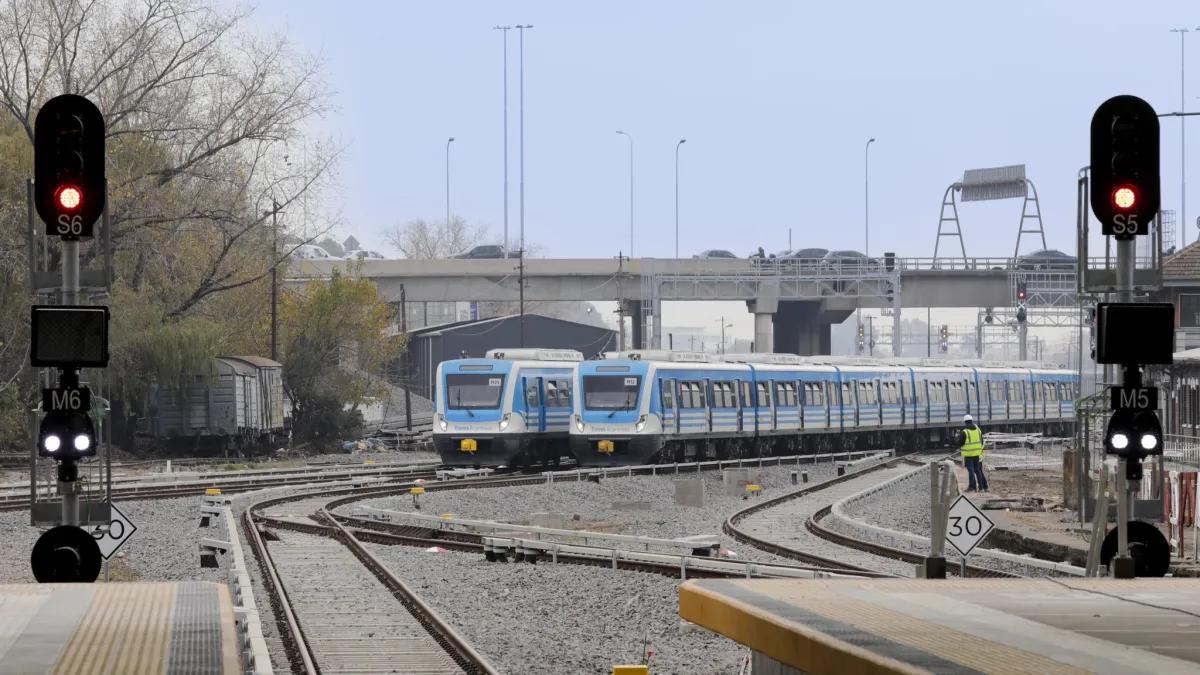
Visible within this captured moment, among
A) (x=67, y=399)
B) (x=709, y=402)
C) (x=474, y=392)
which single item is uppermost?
(x=67, y=399)

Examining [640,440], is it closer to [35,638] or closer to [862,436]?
[862,436]

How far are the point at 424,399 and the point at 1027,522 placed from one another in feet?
258

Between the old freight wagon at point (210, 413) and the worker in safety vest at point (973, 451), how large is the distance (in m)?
24.7

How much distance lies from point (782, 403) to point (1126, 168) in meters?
37.8

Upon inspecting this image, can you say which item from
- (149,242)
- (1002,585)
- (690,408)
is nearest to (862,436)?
(690,408)

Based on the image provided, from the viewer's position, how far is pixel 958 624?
811cm

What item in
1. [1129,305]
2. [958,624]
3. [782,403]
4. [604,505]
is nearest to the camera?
[958,624]

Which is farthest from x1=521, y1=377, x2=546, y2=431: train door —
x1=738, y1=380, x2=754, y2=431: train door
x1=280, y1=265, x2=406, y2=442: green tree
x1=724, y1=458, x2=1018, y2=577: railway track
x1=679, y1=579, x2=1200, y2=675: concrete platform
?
x1=679, y1=579, x2=1200, y2=675: concrete platform

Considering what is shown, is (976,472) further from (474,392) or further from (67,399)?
(67,399)

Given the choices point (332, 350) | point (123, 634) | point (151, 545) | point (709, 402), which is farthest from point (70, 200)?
point (332, 350)

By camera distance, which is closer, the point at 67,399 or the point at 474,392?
the point at 67,399

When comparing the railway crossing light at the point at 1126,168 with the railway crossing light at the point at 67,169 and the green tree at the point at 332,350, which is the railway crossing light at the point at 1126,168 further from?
the green tree at the point at 332,350

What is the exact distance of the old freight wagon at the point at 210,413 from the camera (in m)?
53.8

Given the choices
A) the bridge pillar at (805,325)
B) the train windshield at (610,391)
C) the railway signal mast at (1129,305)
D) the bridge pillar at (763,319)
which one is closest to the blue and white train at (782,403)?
the train windshield at (610,391)
